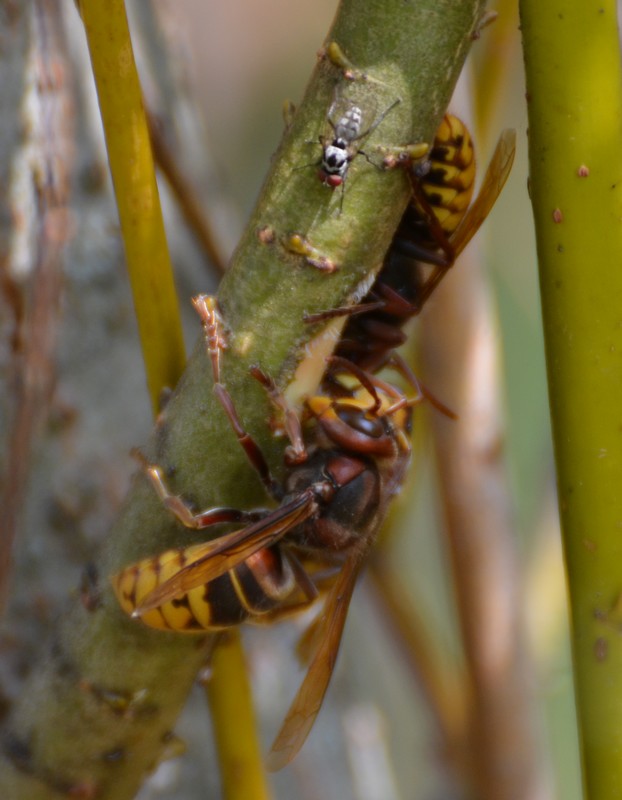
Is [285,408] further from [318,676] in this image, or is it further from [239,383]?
[318,676]

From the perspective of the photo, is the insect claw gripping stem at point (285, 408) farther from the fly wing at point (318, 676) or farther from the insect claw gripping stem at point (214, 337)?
the fly wing at point (318, 676)

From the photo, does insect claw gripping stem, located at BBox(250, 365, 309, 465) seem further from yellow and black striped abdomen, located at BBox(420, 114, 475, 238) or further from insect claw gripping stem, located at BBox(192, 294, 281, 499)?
yellow and black striped abdomen, located at BBox(420, 114, 475, 238)

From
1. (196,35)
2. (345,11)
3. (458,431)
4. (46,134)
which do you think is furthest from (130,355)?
(196,35)

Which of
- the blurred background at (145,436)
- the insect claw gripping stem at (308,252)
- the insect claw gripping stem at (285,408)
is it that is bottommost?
the blurred background at (145,436)

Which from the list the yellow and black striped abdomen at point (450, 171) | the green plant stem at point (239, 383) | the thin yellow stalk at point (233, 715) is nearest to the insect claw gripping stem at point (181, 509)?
the green plant stem at point (239, 383)

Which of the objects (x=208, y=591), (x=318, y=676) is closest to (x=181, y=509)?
(x=208, y=591)

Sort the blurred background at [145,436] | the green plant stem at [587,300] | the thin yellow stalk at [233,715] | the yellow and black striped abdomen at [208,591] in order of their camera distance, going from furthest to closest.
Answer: the blurred background at [145,436] → the thin yellow stalk at [233,715] → the yellow and black striped abdomen at [208,591] → the green plant stem at [587,300]

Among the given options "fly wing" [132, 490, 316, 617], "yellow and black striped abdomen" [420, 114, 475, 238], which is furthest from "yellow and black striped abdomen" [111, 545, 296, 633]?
"yellow and black striped abdomen" [420, 114, 475, 238]

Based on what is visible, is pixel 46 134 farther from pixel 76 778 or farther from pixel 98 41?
pixel 76 778
